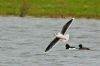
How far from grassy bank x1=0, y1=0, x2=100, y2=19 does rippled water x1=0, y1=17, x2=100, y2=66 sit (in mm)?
1536

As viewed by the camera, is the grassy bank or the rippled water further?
the grassy bank

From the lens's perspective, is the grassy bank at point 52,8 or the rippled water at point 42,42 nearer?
the rippled water at point 42,42

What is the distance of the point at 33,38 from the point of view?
124 ft

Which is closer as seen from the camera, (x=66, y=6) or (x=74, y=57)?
(x=74, y=57)

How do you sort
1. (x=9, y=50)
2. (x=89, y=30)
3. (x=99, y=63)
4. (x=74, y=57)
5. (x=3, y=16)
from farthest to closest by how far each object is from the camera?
(x=3, y=16) → (x=89, y=30) → (x=9, y=50) → (x=74, y=57) → (x=99, y=63)

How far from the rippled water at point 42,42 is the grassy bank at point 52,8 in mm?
1536

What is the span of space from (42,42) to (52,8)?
15970mm

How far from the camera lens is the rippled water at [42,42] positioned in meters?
29.4

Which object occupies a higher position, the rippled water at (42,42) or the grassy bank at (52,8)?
the rippled water at (42,42)

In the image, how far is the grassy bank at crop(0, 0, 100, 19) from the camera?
50.7 metres

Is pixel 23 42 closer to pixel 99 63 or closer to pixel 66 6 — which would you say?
pixel 99 63

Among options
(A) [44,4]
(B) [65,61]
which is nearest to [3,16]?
(A) [44,4]

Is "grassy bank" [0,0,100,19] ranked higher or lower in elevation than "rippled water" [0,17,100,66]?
lower

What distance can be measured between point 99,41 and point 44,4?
1736cm
